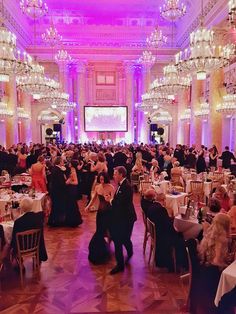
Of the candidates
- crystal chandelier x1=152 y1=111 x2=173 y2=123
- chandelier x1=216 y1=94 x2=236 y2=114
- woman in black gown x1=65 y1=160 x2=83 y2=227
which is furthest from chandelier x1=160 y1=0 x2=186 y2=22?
crystal chandelier x1=152 y1=111 x2=173 y2=123

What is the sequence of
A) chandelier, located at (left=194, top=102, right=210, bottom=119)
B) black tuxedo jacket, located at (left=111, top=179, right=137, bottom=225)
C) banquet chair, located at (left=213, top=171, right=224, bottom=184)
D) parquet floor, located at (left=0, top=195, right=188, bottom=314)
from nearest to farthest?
parquet floor, located at (left=0, top=195, right=188, bottom=314) → black tuxedo jacket, located at (left=111, top=179, right=137, bottom=225) → banquet chair, located at (left=213, top=171, right=224, bottom=184) → chandelier, located at (left=194, top=102, right=210, bottom=119)

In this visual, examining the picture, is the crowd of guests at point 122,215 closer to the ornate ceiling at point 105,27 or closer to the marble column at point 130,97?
the marble column at point 130,97

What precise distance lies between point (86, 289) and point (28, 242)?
1.07m

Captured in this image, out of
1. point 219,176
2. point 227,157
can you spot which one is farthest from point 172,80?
point 219,176

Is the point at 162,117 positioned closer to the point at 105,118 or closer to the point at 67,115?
the point at 105,118

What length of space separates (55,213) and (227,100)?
855 centimetres

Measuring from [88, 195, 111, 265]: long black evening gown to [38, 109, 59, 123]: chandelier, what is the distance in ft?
70.7

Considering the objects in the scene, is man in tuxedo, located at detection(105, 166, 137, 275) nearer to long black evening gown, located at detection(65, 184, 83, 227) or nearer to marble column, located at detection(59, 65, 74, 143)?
long black evening gown, located at detection(65, 184, 83, 227)

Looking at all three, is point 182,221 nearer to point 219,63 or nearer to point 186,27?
point 219,63

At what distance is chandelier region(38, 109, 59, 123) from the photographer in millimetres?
26203

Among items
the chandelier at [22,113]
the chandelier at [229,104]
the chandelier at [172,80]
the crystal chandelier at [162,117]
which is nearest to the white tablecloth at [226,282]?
the chandelier at [229,104]

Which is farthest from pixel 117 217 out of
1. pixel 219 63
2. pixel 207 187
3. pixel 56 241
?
pixel 219 63

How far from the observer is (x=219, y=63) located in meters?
9.19

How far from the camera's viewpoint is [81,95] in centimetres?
2420
